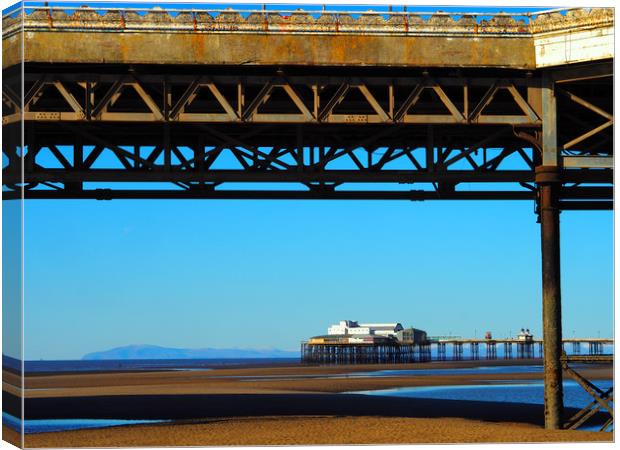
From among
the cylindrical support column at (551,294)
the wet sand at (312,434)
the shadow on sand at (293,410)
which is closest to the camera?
the wet sand at (312,434)

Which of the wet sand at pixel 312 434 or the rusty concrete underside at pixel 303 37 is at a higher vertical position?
the rusty concrete underside at pixel 303 37

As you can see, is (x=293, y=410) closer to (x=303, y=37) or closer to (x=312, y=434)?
(x=312, y=434)

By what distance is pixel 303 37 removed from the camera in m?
26.0

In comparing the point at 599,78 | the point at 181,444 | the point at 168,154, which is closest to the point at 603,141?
the point at 599,78

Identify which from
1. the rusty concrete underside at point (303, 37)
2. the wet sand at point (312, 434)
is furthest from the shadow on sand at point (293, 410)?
the rusty concrete underside at point (303, 37)

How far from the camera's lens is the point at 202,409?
43.0 metres

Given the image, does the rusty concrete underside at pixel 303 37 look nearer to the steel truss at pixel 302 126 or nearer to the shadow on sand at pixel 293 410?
the steel truss at pixel 302 126

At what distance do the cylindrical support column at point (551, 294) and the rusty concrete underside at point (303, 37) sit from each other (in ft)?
→ 9.01

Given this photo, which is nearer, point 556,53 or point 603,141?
point 556,53

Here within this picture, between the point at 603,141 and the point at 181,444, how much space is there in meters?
12.5

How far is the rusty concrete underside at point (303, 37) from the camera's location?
2572 cm

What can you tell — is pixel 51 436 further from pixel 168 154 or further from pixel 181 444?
pixel 168 154

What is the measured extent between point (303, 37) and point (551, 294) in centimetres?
775

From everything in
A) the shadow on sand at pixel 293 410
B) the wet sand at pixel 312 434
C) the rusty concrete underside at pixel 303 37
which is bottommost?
the shadow on sand at pixel 293 410
